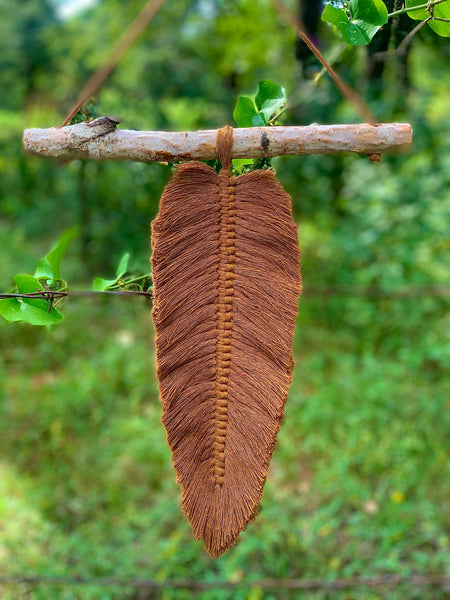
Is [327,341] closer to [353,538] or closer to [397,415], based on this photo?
[397,415]

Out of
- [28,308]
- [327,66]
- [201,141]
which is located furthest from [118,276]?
[327,66]

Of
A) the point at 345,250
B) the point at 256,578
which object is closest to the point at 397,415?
the point at 256,578

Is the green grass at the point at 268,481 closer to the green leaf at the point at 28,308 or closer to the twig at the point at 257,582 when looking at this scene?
the twig at the point at 257,582

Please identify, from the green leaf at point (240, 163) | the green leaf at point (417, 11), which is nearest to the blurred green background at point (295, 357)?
the green leaf at point (240, 163)

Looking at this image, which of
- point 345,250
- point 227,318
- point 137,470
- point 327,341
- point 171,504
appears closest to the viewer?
point 227,318

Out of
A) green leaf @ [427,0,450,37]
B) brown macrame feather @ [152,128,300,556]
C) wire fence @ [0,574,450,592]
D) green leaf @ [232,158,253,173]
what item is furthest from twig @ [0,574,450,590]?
green leaf @ [427,0,450,37]
